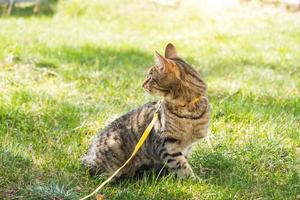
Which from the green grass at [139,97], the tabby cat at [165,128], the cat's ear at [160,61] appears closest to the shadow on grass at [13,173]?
the green grass at [139,97]

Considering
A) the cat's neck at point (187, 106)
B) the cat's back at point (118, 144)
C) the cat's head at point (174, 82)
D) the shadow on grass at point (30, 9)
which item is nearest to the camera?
the cat's head at point (174, 82)

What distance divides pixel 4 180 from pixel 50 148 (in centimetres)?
70

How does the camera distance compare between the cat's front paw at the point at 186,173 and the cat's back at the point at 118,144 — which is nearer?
the cat's front paw at the point at 186,173

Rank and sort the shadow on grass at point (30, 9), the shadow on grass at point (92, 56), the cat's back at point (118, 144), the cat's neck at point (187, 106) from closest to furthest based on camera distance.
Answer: the cat's neck at point (187, 106) → the cat's back at point (118, 144) → the shadow on grass at point (92, 56) → the shadow on grass at point (30, 9)

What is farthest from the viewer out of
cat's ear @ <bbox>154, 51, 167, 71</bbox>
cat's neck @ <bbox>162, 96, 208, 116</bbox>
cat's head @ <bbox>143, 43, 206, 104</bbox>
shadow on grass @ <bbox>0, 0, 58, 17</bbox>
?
shadow on grass @ <bbox>0, 0, 58, 17</bbox>

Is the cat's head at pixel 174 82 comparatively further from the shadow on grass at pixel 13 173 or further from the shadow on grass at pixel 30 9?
the shadow on grass at pixel 30 9

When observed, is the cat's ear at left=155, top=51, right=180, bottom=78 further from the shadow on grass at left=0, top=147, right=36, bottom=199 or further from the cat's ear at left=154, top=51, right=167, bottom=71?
the shadow on grass at left=0, top=147, right=36, bottom=199

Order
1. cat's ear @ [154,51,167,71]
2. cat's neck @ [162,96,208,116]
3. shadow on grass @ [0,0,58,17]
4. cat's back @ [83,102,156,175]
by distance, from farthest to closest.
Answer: shadow on grass @ [0,0,58,17], cat's back @ [83,102,156,175], cat's neck @ [162,96,208,116], cat's ear @ [154,51,167,71]

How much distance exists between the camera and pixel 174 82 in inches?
146

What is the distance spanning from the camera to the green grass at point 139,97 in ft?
12.6

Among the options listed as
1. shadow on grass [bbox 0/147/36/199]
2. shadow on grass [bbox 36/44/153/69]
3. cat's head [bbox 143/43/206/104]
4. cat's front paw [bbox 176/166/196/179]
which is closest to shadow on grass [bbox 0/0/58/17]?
shadow on grass [bbox 36/44/153/69]

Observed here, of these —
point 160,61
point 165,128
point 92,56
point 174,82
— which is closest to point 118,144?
point 165,128

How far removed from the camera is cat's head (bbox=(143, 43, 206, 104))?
369 cm

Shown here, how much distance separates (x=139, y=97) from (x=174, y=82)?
2078 mm
